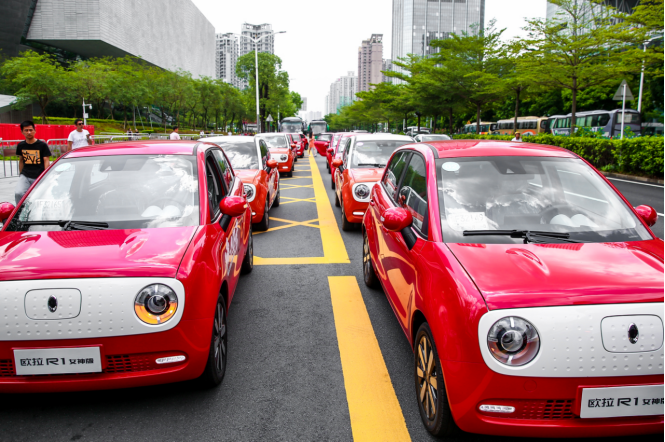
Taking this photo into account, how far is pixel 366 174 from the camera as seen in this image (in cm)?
823

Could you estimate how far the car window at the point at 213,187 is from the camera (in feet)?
13.2

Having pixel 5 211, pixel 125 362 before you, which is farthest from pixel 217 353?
pixel 5 211

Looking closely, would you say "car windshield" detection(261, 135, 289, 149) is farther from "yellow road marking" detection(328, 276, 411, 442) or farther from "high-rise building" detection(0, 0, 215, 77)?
"high-rise building" detection(0, 0, 215, 77)

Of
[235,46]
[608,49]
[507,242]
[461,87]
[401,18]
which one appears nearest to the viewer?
[507,242]

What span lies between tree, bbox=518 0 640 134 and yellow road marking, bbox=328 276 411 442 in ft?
68.0

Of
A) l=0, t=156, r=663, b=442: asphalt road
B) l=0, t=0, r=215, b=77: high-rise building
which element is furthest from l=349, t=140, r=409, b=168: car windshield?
l=0, t=0, r=215, b=77: high-rise building

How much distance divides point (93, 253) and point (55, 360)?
0.63 m

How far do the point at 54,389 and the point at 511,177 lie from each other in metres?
3.11

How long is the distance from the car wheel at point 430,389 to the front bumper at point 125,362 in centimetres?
126

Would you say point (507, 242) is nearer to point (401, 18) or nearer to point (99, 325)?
point (99, 325)

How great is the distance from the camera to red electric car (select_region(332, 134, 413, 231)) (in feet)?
25.6

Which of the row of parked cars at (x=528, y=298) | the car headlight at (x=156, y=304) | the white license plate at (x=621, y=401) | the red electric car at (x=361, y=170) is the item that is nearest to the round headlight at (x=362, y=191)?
the red electric car at (x=361, y=170)

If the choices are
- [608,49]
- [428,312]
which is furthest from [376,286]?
[608,49]

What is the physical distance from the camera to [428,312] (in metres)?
2.67
